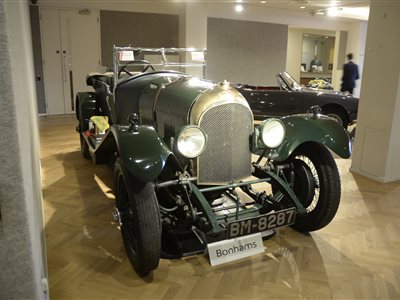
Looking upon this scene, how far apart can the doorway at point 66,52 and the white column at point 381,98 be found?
6261 mm

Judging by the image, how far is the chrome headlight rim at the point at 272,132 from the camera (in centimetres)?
247

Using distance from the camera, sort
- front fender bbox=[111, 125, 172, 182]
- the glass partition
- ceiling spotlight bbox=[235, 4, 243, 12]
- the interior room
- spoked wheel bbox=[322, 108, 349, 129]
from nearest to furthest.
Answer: the interior room → front fender bbox=[111, 125, 172, 182] → spoked wheel bbox=[322, 108, 349, 129] → ceiling spotlight bbox=[235, 4, 243, 12] → the glass partition

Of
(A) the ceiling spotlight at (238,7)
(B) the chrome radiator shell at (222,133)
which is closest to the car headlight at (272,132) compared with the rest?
(B) the chrome radiator shell at (222,133)

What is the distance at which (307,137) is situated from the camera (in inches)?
103

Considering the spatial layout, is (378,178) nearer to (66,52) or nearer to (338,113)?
(338,113)

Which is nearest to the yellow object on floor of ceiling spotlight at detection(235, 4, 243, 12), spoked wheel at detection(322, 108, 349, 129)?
spoked wheel at detection(322, 108, 349, 129)

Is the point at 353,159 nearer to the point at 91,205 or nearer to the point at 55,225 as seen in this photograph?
the point at 91,205

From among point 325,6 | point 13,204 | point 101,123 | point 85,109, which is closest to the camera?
point 13,204

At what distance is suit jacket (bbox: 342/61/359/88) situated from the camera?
7.95 m

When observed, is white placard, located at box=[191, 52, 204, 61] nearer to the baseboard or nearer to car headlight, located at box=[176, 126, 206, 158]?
car headlight, located at box=[176, 126, 206, 158]

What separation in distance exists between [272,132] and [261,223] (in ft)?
2.08

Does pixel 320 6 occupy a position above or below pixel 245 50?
above

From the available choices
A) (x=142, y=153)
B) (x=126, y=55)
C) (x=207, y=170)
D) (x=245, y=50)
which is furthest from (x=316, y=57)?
(x=142, y=153)

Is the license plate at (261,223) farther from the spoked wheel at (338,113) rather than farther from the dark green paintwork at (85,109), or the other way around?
the spoked wheel at (338,113)
